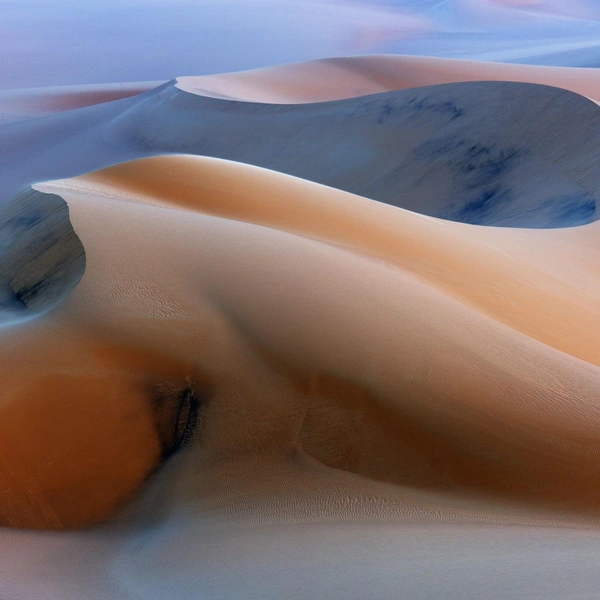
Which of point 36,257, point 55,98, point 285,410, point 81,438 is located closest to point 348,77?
point 55,98

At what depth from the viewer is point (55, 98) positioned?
21859 millimetres

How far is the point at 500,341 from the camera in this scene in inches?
142

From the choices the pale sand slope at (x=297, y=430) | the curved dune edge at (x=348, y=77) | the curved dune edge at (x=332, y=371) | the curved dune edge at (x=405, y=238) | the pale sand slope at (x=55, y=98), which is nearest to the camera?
the pale sand slope at (x=297, y=430)

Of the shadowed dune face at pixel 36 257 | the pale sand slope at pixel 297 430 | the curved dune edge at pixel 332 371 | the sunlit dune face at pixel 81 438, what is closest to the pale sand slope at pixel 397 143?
the curved dune edge at pixel 332 371

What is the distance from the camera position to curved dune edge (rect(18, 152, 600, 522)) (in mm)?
2916

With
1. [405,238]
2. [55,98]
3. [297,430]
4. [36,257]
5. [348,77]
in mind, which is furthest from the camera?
[55,98]

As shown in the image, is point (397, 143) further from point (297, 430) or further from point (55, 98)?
point (55, 98)

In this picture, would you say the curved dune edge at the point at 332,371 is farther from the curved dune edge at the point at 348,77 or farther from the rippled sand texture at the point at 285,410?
the curved dune edge at the point at 348,77

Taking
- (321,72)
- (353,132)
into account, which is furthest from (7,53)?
(353,132)

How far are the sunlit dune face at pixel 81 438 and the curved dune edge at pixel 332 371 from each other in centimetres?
15

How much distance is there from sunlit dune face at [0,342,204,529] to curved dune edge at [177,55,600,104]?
1391 centimetres

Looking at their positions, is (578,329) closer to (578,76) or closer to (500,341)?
(500,341)

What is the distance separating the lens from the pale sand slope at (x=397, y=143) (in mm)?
9398

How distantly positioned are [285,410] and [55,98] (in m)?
20.8
